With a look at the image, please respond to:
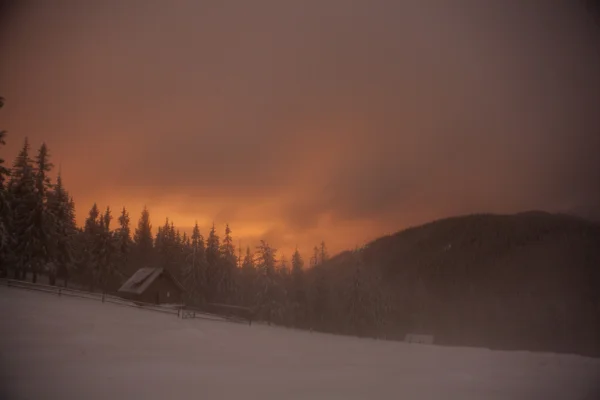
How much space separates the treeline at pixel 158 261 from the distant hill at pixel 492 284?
6.72 ft

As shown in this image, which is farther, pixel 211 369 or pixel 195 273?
pixel 195 273

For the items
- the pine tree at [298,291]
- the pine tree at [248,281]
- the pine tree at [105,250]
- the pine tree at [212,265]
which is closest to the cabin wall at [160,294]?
the pine tree at [105,250]

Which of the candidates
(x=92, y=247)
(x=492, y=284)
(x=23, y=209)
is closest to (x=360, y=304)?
(x=92, y=247)

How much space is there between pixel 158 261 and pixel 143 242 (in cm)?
394

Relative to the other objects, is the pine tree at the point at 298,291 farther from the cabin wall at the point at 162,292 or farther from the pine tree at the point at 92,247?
the pine tree at the point at 92,247

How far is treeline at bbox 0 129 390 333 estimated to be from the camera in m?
30.9

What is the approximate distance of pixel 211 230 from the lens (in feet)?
186

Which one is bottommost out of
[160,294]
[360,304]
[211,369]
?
[360,304]

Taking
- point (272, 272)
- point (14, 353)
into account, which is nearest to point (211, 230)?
point (272, 272)

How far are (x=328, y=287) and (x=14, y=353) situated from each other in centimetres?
5663

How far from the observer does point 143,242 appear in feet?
186

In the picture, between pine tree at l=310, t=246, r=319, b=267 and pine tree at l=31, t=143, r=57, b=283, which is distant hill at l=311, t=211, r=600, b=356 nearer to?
pine tree at l=310, t=246, r=319, b=267

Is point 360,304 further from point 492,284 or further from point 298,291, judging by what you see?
point 492,284

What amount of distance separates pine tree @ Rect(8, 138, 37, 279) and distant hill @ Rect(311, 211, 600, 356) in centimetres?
4370
